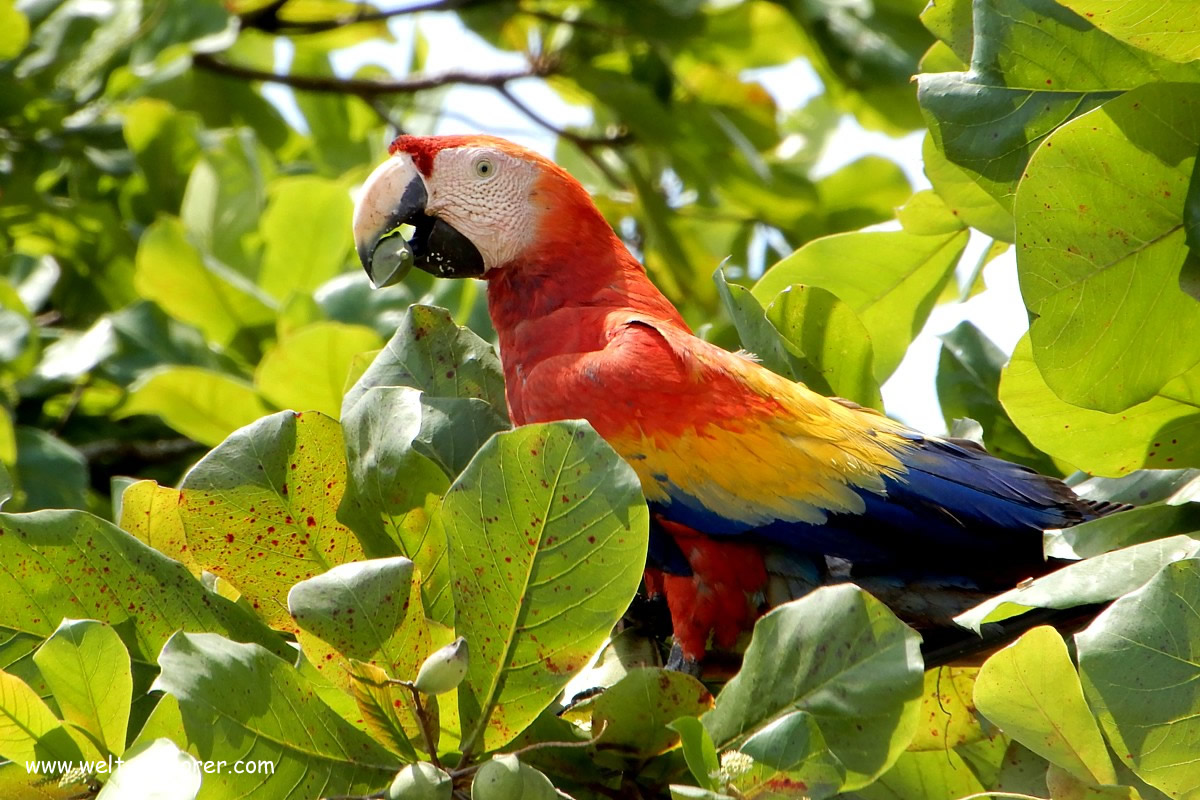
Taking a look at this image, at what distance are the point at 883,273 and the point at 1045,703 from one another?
0.75 meters

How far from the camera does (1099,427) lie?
55.3 inches

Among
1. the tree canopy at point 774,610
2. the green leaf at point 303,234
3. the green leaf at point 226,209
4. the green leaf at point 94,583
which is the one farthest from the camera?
the green leaf at point 226,209

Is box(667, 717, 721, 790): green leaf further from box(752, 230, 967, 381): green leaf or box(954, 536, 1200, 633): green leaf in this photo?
box(752, 230, 967, 381): green leaf

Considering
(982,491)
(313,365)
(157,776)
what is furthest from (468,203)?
(157,776)

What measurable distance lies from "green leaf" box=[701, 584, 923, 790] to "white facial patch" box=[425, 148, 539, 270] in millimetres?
1174

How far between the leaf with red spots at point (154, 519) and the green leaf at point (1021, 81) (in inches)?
38.2

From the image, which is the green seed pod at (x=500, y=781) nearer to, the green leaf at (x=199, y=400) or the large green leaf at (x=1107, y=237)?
the large green leaf at (x=1107, y=237)

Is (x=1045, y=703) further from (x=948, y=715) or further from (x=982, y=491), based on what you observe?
(x=982, y=491)

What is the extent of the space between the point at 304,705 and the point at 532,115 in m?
2.67

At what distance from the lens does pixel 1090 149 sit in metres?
1.19

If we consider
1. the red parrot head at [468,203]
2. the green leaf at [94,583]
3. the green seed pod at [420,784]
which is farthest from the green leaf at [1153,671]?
the red parrot head at [468,203]

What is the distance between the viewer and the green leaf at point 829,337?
162 cm

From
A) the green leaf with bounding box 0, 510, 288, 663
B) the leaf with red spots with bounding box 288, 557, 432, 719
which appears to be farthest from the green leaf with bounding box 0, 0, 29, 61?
the leaf with red spots with bounding box 288, 557, 432, 719

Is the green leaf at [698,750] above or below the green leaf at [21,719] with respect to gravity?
above
